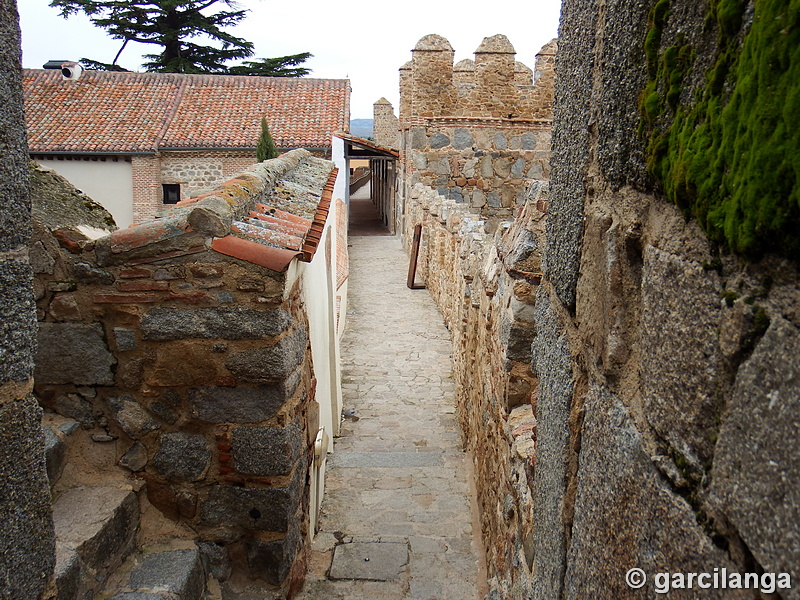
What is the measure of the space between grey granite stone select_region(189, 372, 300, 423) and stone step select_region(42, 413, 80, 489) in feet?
1.80

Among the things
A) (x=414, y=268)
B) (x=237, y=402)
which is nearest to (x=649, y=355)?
(x=237, y=402)

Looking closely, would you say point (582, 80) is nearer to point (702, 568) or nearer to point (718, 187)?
point (718, 187)

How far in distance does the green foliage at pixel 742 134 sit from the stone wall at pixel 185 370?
225 cm

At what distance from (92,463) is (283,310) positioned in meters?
1.12

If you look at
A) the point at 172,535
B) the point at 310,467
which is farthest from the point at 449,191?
the point at 172,535

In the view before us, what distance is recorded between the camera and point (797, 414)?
525 millimetres

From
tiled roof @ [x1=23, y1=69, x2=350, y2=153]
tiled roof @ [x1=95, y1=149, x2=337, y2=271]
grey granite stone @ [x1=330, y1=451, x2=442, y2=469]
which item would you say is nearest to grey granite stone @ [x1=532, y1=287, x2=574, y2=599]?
tiled roof @ [x1=95, y1=149, x2=337, y2=271]

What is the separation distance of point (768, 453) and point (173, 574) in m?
2.76

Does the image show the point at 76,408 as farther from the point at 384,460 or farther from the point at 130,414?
the point at 384,460

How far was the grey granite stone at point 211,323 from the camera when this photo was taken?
2.88m

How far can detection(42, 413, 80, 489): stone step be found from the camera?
2.75 m

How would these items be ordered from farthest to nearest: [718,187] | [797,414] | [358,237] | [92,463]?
[358,237]
[92,463]
[718,187]
[797,414]

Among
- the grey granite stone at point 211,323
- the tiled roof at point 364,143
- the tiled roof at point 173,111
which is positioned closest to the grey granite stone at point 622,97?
the grey granite stone at point 211,323

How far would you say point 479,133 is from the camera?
13.4 meters
